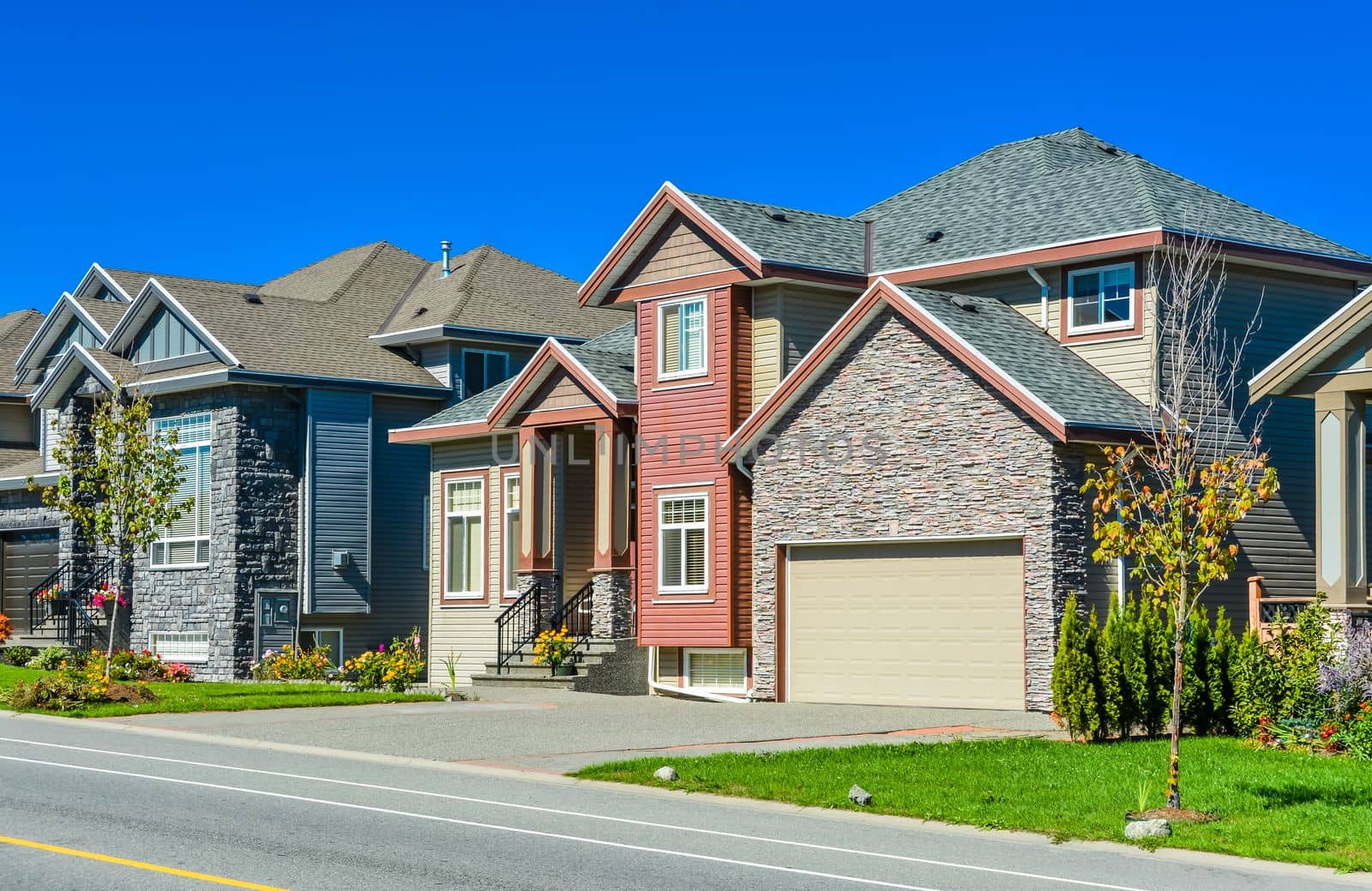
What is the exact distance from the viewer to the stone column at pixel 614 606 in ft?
93.8

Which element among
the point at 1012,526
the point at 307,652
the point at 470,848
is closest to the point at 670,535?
the point at 1012,526

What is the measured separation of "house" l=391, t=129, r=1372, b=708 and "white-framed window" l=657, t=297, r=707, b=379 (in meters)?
0.04

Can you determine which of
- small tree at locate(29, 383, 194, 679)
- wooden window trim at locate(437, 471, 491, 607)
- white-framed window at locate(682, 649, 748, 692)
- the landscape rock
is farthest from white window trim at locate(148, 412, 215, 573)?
the landscape rock

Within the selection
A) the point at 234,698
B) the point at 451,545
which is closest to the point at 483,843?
the point at 234,698

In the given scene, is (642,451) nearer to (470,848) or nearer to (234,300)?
(234,300)

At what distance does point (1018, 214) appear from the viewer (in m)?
27.2

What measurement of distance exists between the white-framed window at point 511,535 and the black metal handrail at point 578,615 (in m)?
2.14

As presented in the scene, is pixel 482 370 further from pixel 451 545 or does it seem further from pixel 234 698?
pixel 234 698

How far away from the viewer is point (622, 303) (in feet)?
95.5

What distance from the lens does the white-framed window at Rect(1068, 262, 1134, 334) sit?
24.6 metres

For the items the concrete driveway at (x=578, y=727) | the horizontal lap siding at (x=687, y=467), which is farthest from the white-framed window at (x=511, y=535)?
the concrete driveway at (x=578, y=727)

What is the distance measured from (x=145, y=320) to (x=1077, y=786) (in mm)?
27326

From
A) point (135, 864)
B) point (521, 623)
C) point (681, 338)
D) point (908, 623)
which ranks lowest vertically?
point (135, 864)

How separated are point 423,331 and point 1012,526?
17349 mm
